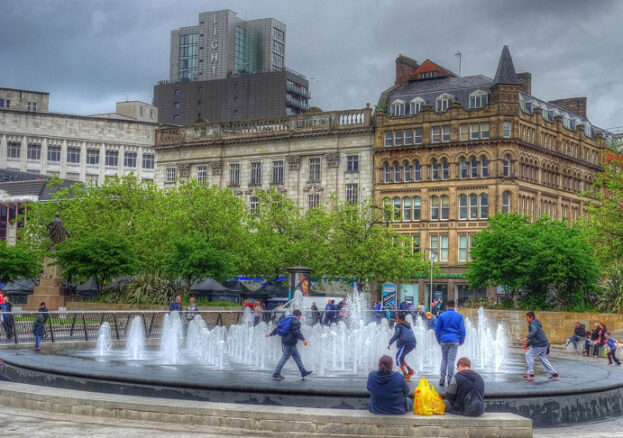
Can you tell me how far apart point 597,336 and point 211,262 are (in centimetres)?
2115

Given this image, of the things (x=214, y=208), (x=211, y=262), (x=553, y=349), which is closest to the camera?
(x=553, y=349)

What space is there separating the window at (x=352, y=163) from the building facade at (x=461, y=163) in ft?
6.07

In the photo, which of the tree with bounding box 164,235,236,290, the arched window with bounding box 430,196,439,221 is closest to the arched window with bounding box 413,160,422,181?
the arched window with bounding box 430,196,439,221

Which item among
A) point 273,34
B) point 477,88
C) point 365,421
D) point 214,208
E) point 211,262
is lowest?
point 365,421

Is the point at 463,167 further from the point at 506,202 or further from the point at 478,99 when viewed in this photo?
the point at 478,99

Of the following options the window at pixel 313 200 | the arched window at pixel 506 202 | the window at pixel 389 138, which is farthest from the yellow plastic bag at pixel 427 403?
the window at pixel 313 200

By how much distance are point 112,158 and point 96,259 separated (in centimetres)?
5869

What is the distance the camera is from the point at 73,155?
3915 inches

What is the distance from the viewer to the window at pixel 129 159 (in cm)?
10012

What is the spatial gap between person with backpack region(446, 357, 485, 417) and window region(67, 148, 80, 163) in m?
90.4

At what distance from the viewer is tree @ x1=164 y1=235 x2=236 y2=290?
1797 inches

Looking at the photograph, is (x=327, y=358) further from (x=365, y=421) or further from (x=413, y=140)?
(x=413, y=140)

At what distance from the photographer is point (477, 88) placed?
234 ft

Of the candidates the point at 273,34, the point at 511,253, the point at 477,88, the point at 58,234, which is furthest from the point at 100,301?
the point at 273,34
